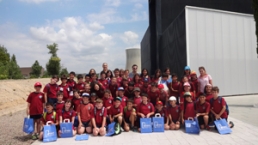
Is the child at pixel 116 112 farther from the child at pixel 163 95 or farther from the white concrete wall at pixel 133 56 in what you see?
the white concrete wall at pixel 133 56

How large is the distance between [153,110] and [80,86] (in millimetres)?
2535

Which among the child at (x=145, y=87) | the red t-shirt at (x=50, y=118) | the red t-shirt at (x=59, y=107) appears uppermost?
the child at (x=145, y=87)

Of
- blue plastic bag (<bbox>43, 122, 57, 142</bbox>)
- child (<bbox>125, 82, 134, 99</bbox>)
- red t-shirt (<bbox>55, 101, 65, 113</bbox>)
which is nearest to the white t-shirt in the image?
child (<bbox>125, 82, 134, 99</bbox>)

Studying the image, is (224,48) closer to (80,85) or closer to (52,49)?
(80,85)

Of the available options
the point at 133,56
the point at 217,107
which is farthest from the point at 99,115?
the point at 133,56

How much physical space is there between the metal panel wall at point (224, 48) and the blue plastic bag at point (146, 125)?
8.42 m

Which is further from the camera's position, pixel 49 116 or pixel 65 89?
Result: pixel 65 89

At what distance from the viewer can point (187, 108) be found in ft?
20.6

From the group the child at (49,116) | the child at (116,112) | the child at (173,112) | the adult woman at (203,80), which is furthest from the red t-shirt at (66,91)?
the adult woman at (203,80)

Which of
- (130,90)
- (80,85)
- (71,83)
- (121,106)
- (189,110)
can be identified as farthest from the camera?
(71,83)

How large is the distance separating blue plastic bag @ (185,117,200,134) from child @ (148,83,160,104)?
1.19 meters

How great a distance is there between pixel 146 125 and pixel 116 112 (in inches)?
35.4

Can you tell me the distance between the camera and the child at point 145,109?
20.7 ft

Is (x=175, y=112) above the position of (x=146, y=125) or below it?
above
